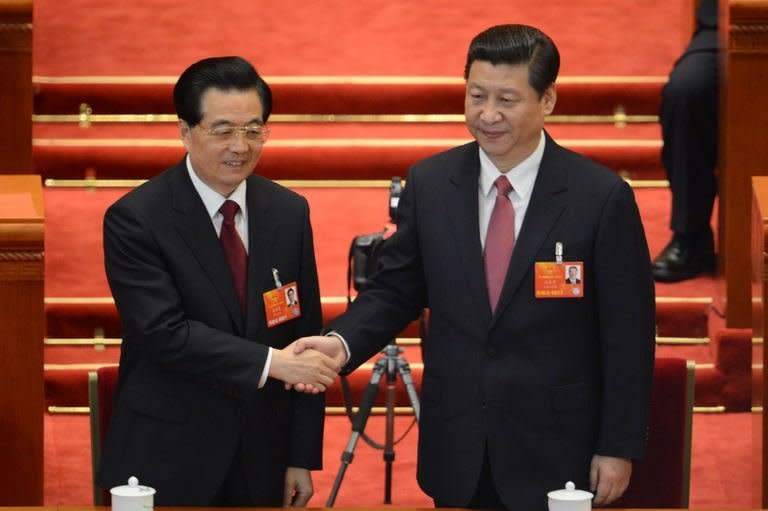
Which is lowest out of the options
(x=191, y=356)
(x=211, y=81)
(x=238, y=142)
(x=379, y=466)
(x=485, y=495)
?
(x=379, y=466)

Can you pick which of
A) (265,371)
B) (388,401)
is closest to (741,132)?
(388,401)

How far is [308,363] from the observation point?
8.18ft

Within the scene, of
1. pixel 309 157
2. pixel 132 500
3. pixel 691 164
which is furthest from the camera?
pixel 309 157

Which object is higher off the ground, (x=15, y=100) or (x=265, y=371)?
(x=15, y=100)

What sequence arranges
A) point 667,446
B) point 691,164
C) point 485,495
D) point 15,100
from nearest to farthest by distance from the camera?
1. point 485,495
2. point 667,446
3. point 15,100
4. point 691,164

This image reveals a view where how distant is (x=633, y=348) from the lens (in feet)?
8.04

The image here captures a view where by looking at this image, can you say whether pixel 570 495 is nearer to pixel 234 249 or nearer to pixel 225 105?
pixel 234 249

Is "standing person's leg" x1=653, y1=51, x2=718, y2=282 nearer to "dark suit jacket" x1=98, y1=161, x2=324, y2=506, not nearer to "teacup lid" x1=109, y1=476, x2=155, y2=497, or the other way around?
"dark suit jacket" x1=98, y1=161, x2=324, y2=506

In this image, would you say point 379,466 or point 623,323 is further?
point 379,466

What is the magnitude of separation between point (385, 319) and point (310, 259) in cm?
17

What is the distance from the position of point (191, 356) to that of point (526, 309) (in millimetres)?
565

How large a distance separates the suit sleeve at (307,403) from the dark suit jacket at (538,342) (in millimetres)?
194

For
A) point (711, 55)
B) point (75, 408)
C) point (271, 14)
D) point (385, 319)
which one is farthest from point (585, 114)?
point (385, 319)

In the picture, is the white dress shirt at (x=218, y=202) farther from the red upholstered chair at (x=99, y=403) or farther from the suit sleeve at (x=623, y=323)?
the suit sleeve at (x=623, y=323)
